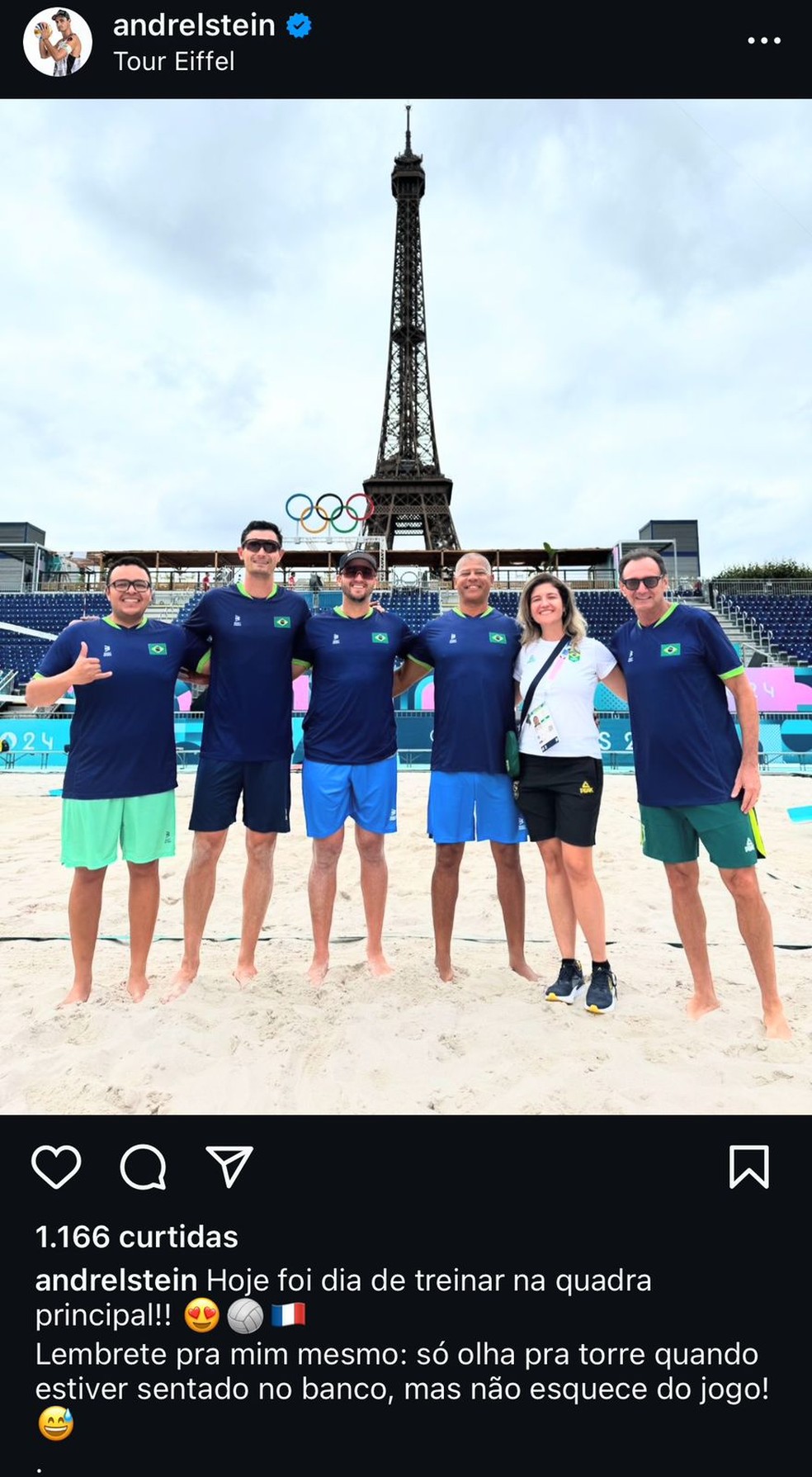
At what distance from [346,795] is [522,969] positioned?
4.02ft

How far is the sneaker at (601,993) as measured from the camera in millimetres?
Result: 2658

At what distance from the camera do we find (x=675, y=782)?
2.61m

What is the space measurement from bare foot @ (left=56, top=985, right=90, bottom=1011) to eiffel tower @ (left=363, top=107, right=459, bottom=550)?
1515 inches

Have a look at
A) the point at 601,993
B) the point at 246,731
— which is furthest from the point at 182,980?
the point at 601,993

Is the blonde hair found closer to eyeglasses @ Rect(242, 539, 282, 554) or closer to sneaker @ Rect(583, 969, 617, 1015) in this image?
eyeglasses @ Rect(242, 539, 282, 554)

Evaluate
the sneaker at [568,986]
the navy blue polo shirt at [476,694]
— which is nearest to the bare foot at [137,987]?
the navy blue polo shirt at [476,694]

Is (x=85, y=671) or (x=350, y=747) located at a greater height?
(x=85, y=671)

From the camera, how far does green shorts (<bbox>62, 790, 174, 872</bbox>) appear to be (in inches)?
105
